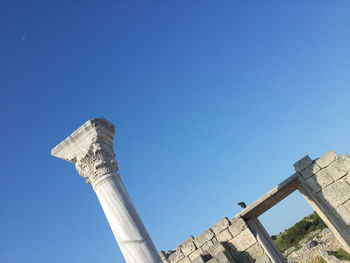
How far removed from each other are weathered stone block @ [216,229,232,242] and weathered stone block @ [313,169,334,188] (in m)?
3.28

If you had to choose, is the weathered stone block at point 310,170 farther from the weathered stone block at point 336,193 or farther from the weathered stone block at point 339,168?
the weathered stone block at point 336,193

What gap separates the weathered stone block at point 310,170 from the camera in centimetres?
973

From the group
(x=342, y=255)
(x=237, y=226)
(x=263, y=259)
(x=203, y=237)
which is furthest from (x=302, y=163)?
(x=342, y=255)

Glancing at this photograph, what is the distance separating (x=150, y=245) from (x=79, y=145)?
226cm

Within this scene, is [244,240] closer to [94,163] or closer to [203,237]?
[203,237]

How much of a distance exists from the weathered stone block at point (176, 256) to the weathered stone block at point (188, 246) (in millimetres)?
141

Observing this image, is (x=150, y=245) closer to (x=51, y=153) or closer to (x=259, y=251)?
(x=51, y=153)

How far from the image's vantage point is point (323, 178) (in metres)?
9.59

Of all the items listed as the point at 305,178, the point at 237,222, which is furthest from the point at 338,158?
the point at 237,222

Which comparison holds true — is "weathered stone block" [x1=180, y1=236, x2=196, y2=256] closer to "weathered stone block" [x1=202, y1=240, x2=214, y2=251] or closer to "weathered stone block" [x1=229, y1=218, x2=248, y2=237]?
"weathered stone block" [x1=202, y1=240, x2=214, y2=251]

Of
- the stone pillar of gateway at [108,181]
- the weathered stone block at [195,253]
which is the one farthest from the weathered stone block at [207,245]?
the stone pillar of gateway at [108,181]

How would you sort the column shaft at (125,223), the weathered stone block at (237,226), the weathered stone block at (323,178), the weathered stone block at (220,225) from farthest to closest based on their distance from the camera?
the weathered stone block at (220,225) < the weathered stone block at (237,226) < the weathered stone block at (323,178) < the column shaft at (125,223)

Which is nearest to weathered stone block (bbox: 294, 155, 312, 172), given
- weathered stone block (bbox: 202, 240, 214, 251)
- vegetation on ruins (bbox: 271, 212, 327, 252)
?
weathered stone block (bbox: 202, 240, 214, 251)

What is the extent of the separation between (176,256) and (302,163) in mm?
5220
